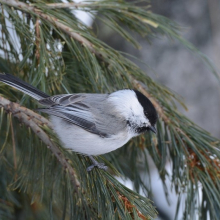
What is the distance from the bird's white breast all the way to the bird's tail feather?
0.13 metres

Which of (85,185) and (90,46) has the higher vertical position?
(90,46)

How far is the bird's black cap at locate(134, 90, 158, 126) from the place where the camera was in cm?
122

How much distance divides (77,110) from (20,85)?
0.25m

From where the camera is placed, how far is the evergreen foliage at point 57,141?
→ 104 centimetres

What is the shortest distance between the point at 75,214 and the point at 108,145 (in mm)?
290

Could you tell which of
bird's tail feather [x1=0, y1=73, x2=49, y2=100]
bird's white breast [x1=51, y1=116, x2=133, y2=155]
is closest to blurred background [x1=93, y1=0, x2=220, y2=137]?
bird's white breast [x1=51, y1=116, x2=133, y2=155]

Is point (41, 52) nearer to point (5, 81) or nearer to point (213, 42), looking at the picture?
point (5, 81)

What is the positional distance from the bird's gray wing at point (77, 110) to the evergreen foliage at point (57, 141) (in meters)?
0.04

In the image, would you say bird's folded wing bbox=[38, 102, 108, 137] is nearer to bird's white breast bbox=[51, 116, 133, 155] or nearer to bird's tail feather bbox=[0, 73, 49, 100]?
bird's white breast bbox=[51, 116, 133, 155]

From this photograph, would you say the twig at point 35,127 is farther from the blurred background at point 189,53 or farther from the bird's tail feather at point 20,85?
the blurred background at point 189,53

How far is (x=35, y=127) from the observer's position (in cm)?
106

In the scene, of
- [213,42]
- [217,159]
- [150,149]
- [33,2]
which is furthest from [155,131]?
[213,42]

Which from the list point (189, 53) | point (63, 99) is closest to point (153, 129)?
point (63, 99)

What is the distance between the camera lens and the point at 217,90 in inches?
129
